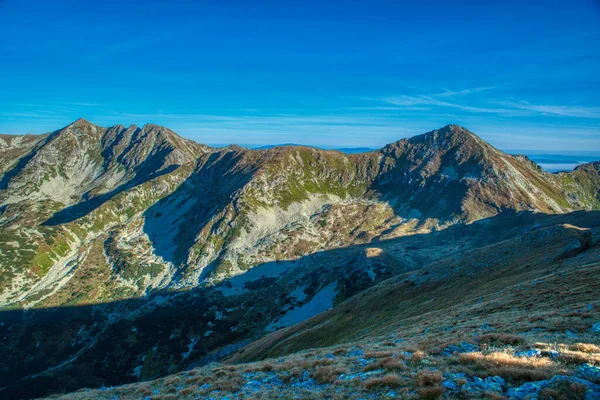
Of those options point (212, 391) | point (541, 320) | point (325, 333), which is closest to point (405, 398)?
point (212, 391)

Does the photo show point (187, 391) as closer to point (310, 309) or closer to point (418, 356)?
point (418, 356)

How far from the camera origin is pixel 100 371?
132875mm

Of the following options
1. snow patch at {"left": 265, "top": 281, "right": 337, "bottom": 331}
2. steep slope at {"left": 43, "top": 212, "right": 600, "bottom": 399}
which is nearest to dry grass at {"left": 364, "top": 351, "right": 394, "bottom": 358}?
steep slope at {"left": 43, "top": 212, "right": 600, "bottom": 399}

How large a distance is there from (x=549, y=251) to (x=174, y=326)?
16743cm

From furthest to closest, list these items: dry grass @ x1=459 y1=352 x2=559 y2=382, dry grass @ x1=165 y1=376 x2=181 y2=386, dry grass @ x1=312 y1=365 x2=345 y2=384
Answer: dry grass @ x1=165 y1=376 x2=181 y2=386
dry grass @ x1=312 y1=365 x2=345 y2=384
dry grass @ x1=459 y1=352 x2=559 y2=382

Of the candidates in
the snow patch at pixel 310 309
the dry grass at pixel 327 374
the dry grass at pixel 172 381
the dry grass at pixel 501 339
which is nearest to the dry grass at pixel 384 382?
the dry grass at pixel 327 374

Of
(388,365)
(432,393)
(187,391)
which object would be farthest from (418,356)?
(187,391)

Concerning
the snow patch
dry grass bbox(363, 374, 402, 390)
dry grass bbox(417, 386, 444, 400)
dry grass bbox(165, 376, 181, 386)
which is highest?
dry grass bbox(417, 386, 444, 400)

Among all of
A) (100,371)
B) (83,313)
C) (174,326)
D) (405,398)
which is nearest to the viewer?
(405,398)

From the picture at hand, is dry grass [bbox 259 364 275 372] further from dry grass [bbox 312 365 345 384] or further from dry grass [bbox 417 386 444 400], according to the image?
dry grass [bbox 417 386 444 400]

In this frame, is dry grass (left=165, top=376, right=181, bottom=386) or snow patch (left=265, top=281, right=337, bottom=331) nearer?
dry grass (left=165, top=376, right=181, bottom=386)

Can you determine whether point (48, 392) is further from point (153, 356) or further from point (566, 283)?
point (566, 283)

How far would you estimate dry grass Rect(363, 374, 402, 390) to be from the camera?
1516 centimetres

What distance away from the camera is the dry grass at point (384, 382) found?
597 inches
